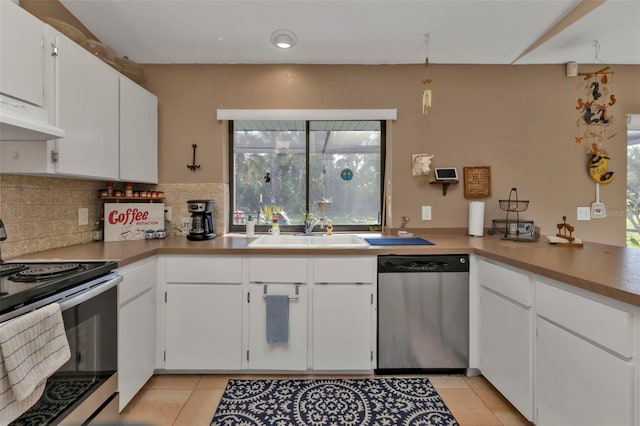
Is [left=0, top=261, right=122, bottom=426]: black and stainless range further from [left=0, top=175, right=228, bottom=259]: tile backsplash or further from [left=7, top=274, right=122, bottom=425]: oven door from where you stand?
[left=0, top=175, right=228, bottom=259]: tile backsplash

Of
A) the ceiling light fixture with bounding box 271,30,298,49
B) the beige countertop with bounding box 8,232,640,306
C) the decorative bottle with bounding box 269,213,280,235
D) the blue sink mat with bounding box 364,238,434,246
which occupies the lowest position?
the beige countertop with bounding box 8,232,640,306

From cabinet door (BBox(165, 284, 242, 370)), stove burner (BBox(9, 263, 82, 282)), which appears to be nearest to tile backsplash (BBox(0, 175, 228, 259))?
stove burner (BBox(9, 263, 82, 282))

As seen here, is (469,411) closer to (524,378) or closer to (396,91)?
(524,378)

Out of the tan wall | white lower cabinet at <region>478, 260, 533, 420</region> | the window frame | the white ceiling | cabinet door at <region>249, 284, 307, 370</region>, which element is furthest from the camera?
the window frame

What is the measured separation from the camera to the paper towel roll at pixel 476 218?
2543 mm

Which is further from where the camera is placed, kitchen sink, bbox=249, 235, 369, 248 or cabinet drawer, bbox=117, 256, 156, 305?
kitchen sink, bbox=249, 235, 369, 248

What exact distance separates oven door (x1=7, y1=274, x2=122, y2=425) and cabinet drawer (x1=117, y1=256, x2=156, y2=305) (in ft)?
0.35

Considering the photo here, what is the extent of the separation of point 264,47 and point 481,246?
222 centimetres

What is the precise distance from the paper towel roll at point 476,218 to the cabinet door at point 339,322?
1178 millimetres

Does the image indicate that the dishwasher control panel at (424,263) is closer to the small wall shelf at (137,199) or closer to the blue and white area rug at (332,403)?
the blue and white area rug at (332,403)

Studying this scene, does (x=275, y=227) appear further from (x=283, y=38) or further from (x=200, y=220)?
(x=283, y=38)

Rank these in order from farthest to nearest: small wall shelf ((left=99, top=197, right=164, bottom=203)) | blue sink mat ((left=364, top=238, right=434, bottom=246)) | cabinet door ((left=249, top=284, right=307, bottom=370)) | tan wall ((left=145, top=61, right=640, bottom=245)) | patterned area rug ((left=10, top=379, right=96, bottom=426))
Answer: tan wall ((left=145, top=61, right=640, bottom=245))
small wall shelf ((left=99, top=197, right=164, bottom=203))
blue sink mat ((left=364, top=238, right=434, bottom=246))
cabinet door ((left=249, top=284, right=307, bottom=370))
patterned area rug ((left=10, top=379, right=96, bottom=426))

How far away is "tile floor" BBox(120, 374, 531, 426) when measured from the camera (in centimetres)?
168

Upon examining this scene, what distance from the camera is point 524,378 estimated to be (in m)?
1.58
